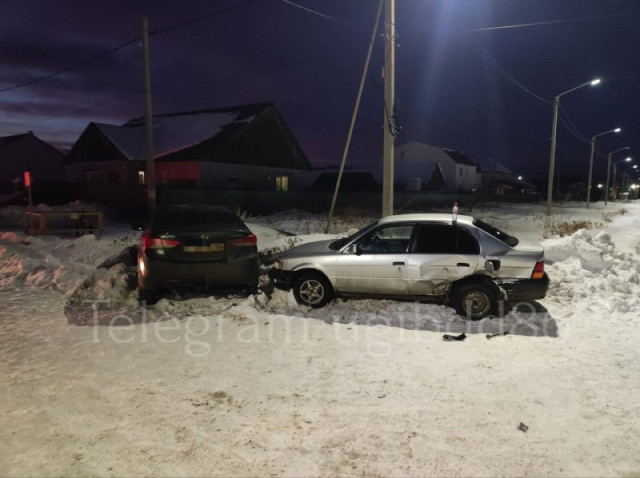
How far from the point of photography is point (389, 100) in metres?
11.2

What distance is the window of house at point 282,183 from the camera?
3624 cm

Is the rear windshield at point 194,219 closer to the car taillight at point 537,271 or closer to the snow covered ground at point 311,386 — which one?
the snow covered ground at point 311,386

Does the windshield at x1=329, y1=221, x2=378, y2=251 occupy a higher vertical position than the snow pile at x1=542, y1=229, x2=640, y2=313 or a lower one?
higher

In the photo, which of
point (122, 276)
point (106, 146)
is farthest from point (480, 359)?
point (106, 146)

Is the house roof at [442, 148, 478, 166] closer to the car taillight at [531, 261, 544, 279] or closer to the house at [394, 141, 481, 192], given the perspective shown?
the house at [394, 141, 481, 192]

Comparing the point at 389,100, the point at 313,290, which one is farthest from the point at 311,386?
the point at 389,100

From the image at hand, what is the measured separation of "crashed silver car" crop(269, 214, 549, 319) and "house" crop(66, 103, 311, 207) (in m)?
21.4

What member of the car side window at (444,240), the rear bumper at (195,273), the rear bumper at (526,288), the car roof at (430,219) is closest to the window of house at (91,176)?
the rear bumper at (195,273)

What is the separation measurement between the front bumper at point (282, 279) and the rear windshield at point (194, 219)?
0.98m

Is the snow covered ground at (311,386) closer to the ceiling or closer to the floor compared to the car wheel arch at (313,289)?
closer to the floor

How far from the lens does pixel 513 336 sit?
5.98 m

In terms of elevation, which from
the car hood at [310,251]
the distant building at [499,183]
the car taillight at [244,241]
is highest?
the distant building at [499,183]

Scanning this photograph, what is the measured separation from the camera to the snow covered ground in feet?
11.0

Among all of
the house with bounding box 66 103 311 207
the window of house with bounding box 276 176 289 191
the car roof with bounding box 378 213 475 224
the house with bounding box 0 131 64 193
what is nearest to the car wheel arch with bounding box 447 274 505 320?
the car roof with bounding box 378 213 475 224
